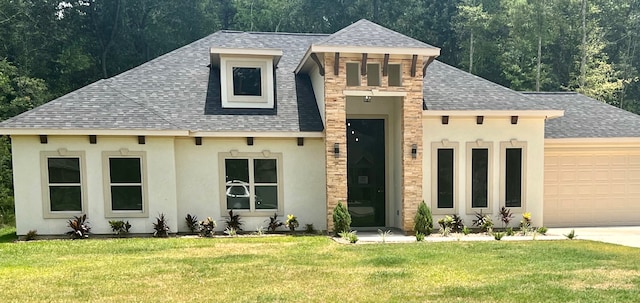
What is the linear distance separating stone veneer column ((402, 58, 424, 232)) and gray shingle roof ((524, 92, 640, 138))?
4.51 metres

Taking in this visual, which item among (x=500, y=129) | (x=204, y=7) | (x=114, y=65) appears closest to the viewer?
(x=500, y=129)

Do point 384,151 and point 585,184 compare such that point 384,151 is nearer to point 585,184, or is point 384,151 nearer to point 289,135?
point 289,135

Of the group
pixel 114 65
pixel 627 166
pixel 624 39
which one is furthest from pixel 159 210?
pixel 624 39

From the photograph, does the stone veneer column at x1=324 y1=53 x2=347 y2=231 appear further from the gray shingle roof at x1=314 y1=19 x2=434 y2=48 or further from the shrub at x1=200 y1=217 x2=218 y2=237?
the shrub at x1=200 y1=217 x2=218 y2=237

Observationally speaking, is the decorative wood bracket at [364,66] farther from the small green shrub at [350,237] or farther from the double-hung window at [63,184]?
the double-hung window at [63,184]

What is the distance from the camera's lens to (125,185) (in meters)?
10.7

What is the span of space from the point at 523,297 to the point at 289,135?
286 inches

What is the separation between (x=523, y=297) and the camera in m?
5.32

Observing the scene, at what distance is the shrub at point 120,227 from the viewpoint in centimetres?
1054

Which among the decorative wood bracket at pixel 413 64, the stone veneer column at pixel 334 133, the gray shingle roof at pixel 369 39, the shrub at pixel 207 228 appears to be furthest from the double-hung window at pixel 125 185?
the decorative wood bracket at pixel 413 64

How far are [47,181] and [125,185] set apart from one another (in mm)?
1923

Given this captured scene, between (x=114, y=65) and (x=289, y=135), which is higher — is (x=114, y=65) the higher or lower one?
the higher one

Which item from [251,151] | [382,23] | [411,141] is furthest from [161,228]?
[382,23]

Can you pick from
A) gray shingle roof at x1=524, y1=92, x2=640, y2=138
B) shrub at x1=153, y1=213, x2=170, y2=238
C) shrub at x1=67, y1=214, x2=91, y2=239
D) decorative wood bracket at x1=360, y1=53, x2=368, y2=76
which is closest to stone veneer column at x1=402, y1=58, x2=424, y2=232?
decorative wood bracket at x1=360, y1=53, x2=368, y2=76
